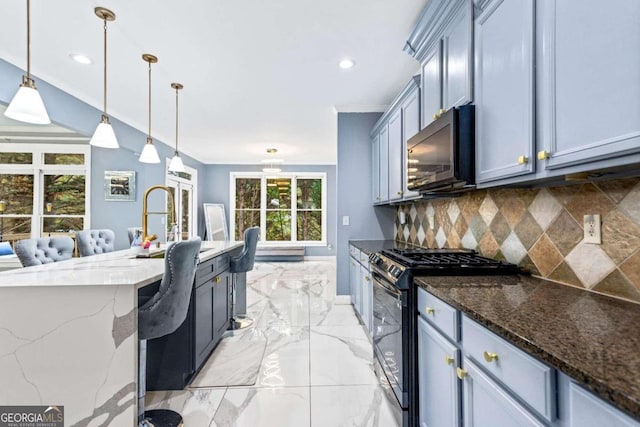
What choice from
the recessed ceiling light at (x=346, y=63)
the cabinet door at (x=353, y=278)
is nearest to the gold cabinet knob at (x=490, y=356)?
the cabinet door at (x=353, y=278)

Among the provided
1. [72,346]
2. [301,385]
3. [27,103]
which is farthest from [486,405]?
[27,103]

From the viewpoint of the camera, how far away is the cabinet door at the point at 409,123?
240 centimetres

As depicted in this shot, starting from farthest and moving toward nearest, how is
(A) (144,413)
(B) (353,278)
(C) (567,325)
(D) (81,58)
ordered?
(B) (353,278) → (D) (81,58) → (A) (144,413) → (C) (567,325)

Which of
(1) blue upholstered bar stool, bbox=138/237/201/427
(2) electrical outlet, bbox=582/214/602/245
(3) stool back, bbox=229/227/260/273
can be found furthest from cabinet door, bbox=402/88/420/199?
(1) blue upholstered bar stool, bbox=138/237/201/427

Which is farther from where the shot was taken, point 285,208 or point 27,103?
point 285,208

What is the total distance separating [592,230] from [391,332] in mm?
1130

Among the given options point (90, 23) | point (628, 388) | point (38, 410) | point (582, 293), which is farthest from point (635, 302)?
point (90, 23)

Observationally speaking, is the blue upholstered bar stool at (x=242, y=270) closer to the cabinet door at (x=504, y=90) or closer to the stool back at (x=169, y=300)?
the stool back at (x=169, y=300)

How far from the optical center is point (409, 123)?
2.59 meters

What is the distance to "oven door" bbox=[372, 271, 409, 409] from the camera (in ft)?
5.40

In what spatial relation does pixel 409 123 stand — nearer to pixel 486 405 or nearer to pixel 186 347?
pixel 486 405

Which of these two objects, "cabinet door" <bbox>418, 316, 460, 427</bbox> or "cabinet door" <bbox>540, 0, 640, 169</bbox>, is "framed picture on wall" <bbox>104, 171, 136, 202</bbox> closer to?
"cabinet door" <bbox>418, 316, 460, 427</bbox>

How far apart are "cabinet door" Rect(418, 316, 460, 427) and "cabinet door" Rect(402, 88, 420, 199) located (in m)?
1.27

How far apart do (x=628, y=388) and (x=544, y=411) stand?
28cm
